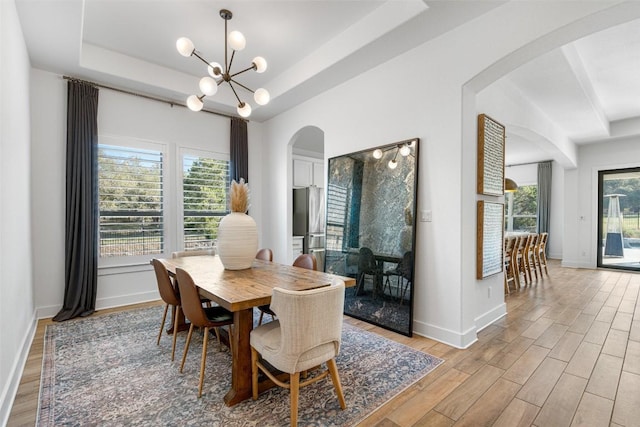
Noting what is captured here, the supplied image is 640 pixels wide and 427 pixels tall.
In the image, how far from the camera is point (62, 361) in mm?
2480

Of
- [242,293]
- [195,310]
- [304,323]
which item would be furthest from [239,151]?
[304,323]

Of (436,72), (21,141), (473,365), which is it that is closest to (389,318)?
(473,365)

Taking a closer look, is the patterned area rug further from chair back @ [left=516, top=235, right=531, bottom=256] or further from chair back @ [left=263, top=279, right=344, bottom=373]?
chair back @ [left=516, top=235, right=531, bottom=256]

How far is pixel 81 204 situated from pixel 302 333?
11.9 ft

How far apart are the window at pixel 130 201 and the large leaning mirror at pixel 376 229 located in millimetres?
2569

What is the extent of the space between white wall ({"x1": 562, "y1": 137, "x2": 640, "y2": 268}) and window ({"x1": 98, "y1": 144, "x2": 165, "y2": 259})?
898 centimetres

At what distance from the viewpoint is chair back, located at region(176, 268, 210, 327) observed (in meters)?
2.01

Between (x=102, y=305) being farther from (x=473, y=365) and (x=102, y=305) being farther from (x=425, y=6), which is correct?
(x=425, y=6)

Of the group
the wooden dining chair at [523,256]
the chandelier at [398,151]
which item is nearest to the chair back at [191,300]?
the chandelier at [398,151]

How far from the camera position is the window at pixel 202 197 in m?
4.62

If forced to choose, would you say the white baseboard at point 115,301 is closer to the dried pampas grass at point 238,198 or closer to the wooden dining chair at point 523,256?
the dried pampas grass at point 238,198

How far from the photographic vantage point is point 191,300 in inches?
81.1

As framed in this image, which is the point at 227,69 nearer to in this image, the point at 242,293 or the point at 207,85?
the point at 207,85

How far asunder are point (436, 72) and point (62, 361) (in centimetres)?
427
